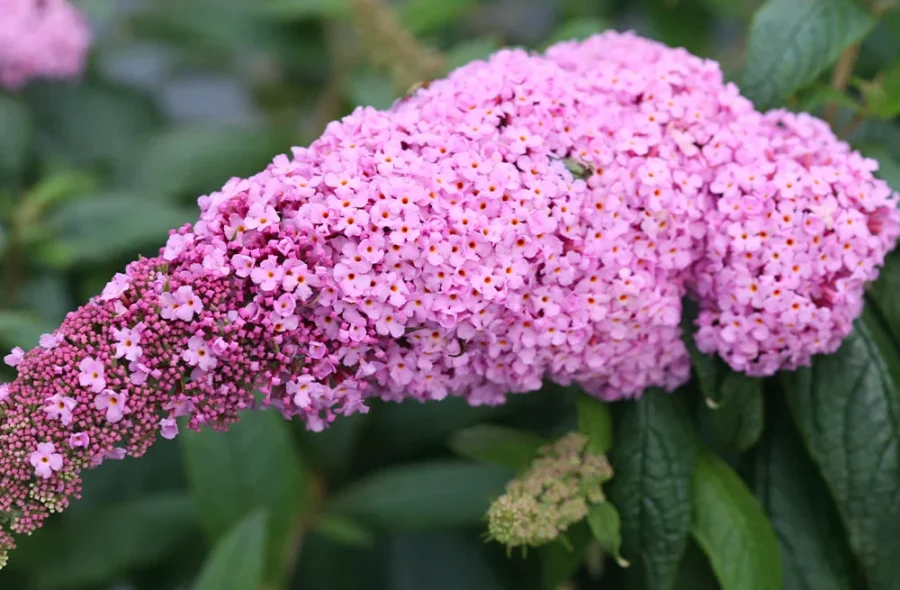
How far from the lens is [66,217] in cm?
163

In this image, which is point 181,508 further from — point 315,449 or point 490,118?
point 490,118

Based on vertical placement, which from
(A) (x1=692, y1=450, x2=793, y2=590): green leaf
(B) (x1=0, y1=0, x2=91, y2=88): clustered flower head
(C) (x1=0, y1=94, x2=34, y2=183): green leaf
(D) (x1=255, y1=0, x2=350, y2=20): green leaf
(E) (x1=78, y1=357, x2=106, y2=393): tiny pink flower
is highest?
(D) (x1=255, y1=0, x2=350, y2=20): green leaf

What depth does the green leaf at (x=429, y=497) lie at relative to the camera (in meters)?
1.45

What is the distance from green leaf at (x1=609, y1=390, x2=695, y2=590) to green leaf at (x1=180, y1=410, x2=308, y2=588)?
535 mm

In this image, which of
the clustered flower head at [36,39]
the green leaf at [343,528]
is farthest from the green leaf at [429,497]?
the clustered flower head at [36,39]

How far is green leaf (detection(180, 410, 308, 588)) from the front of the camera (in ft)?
4.47

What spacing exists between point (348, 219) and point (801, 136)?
506 millimetres

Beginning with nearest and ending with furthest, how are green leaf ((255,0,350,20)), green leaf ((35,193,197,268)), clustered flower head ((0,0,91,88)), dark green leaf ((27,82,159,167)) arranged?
green leaf ((35,193,197,268)) → clustered flower head ((0,0,91,88)) → green leaf ((255,0,350,20)) → dark green leaf ((27,82,159,167))

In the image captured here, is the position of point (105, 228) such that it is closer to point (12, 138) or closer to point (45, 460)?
point (12, 138)

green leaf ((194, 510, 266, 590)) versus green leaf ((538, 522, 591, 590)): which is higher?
green leaf ((194, 510, 266, 590))

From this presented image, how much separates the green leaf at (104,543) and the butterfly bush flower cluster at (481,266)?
681 mm

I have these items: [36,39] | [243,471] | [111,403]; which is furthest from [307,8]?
[111,403]

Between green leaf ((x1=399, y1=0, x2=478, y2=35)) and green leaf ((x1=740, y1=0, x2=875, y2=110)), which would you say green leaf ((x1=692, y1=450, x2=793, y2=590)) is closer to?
green leaf ((x1=740, y1=0, x2=875, y2=110))

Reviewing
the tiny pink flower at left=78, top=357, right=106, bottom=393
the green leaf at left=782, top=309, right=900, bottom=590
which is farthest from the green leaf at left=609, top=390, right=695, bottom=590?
→ the tiny pink flower at left=78, top=357, right=106, bottom=393
